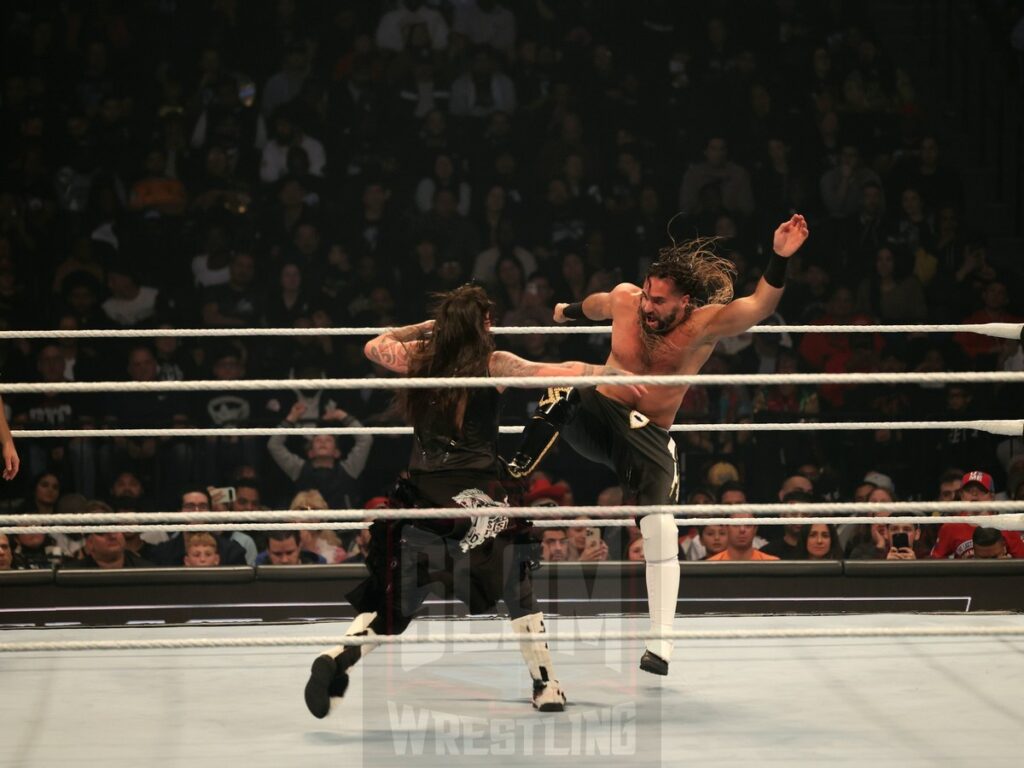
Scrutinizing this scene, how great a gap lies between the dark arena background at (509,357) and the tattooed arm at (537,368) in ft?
0.03

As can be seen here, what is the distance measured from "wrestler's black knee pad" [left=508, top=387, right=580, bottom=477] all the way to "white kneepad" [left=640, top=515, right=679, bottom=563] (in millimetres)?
281

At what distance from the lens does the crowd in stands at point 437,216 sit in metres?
5.50

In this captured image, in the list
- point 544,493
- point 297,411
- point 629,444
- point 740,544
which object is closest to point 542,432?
point 629,444

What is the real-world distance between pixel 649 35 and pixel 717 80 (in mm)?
451

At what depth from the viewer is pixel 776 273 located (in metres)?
2.73

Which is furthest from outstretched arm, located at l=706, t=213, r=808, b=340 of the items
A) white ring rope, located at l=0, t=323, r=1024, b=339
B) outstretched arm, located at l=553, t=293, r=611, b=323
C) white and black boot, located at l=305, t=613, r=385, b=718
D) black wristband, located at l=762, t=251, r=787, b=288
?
white and black boot, located at l=305, t=613, r=385, b=718

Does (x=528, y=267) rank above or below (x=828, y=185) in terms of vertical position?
below

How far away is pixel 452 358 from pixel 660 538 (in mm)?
647

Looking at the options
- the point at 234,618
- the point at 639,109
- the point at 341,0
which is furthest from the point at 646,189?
the point at 234,618

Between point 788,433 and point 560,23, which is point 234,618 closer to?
point 788,433

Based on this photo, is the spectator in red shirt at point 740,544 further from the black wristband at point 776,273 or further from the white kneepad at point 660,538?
the black wristband at point 776,273

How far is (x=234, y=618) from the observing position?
405 cm

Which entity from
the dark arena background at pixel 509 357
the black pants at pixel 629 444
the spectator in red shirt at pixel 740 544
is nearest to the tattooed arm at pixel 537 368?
the dark arena background at pixel 509 357

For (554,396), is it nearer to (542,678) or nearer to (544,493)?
(542,678)
